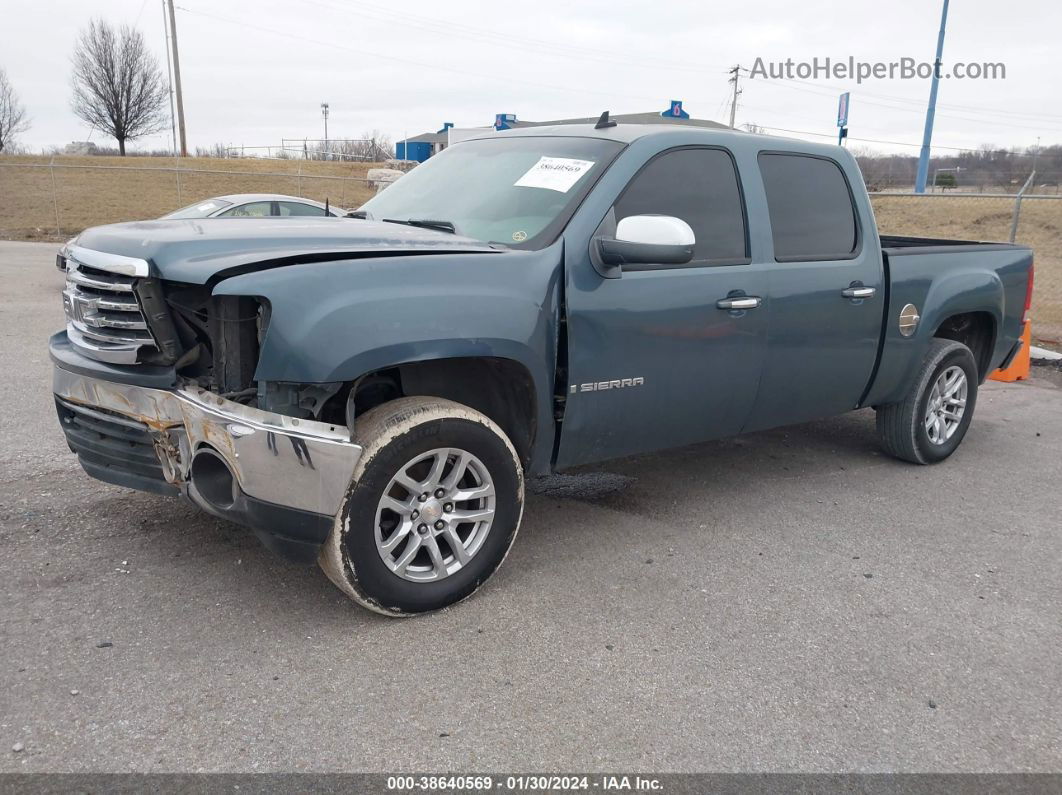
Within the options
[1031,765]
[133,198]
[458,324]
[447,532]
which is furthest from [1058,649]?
[133,198]

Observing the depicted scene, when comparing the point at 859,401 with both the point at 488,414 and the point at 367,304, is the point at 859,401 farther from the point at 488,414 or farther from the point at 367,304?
the point at 367,304

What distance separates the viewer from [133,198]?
31.8 m

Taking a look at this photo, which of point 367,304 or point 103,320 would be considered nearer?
point 367,304

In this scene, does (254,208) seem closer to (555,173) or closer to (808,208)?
(555,173)

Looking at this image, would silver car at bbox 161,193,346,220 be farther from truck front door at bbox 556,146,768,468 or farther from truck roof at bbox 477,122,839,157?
truck front door at bbox 556,146,768,468

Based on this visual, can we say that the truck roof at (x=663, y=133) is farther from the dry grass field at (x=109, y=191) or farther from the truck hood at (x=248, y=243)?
the dry grass field at (x=109, y=191)

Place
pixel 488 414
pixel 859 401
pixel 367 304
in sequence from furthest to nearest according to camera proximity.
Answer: pixel 859 401 → pixel 488 414 → pixel 367 304

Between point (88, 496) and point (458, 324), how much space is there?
2.41 meters

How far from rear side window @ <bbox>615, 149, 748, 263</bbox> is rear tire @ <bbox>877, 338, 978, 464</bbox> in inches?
76.0

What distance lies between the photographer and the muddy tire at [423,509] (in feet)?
10.5

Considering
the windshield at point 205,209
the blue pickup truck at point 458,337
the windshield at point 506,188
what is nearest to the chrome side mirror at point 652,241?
the blue pickup truck at point 458,337

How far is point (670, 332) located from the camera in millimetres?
4004

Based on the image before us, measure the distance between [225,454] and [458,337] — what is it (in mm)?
923

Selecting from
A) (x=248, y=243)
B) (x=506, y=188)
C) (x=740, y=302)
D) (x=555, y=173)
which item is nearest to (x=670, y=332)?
(x=740, y=302)
